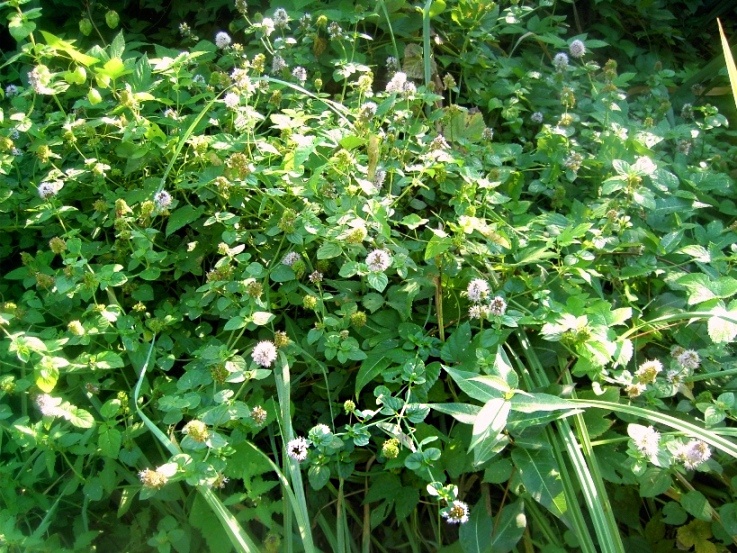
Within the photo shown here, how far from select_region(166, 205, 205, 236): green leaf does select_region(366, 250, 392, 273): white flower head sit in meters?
0.46

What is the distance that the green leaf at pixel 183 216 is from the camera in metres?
1.63

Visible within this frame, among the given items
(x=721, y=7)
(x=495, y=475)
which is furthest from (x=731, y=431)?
(x=721, y=7)

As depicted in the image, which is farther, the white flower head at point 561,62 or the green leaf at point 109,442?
the white flower head at point 561,62

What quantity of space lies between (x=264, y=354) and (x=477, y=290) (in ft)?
1.43

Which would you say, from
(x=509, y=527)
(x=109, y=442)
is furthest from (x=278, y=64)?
(x=509, y=527)

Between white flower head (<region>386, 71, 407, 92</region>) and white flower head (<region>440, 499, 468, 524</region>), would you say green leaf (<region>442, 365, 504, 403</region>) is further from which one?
white flower head (<region>386, 71, 407, 92</region>)

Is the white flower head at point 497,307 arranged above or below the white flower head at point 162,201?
below

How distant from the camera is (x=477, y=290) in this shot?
1.42m

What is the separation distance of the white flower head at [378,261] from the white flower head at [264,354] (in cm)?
25

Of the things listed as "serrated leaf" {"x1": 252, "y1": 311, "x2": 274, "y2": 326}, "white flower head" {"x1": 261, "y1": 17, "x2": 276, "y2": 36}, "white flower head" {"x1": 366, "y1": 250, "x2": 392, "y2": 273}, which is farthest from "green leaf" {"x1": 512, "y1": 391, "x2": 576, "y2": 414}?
"white flower head" {"x1": 261, "y1": 17, "x2": 276, "y2": 36}

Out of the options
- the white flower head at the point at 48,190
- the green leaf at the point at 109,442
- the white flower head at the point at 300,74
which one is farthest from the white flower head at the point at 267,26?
the green leaf at the point at 109,442

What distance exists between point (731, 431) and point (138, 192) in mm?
1345

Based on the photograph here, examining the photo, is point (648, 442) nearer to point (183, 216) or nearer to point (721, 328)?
point (721, 328)

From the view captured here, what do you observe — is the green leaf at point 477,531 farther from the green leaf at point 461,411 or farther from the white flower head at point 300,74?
the white flower head at point 300,74
